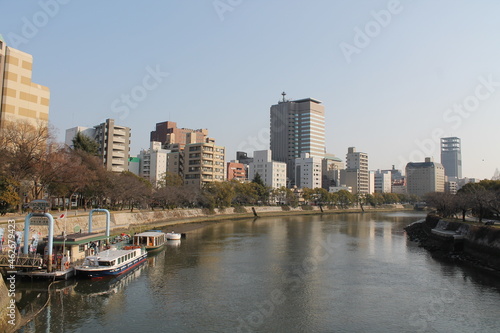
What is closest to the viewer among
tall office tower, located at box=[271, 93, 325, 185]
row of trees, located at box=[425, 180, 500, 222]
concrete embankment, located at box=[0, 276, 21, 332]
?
concrete embankment, located at box=[0, 276, 21, 332]

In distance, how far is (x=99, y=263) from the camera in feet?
76.1

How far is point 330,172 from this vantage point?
516 ft

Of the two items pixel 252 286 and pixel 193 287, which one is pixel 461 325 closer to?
pixel 252 286

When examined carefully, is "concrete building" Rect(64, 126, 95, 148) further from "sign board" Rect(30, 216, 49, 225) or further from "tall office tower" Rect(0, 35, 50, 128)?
"sign board" Rect(30, 216, 49, 225)

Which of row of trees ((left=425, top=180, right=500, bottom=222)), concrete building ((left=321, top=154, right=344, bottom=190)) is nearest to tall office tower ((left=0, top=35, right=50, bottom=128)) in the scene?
row of trees ((left=425, top=180, right=500, bottom=222))

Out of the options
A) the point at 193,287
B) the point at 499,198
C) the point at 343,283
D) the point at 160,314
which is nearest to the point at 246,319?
the point at 160,314

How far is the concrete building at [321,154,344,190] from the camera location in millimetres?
154500

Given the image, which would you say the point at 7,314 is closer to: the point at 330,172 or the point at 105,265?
the point at 105,265

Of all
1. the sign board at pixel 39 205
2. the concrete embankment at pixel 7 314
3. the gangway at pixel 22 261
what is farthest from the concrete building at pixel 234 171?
the concrete embankment at pixel 7 314

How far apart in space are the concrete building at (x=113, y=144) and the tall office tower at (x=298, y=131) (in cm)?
8088

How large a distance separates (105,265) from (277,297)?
430 inches

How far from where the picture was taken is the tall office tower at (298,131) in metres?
154

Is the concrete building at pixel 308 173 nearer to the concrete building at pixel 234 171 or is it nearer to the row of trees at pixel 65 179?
the concrete building at pixel 234 171

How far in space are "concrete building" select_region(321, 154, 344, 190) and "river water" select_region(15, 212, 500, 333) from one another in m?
124
